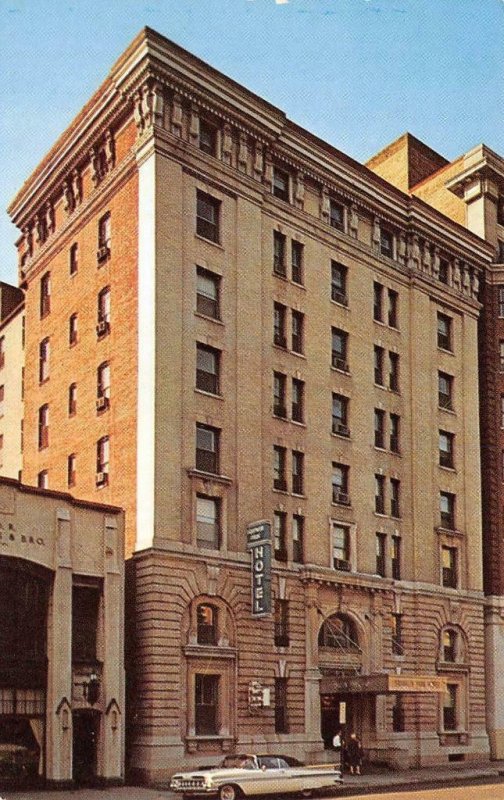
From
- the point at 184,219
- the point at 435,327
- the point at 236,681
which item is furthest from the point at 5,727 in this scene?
the point at 435,327

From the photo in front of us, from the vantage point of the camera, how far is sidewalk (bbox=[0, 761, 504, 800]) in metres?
35.8

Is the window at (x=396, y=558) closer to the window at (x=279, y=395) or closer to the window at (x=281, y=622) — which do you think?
the window at (x=281, y=622)

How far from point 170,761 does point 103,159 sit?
25590 millimetres

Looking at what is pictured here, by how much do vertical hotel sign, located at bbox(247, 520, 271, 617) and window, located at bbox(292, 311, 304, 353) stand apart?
926 cm

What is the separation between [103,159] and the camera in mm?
50125

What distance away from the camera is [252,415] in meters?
47.6

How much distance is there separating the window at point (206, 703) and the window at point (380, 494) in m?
13.6

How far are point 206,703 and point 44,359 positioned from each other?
1901 cm

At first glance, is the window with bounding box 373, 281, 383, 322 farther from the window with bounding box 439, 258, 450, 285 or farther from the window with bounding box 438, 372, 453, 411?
the window with bounding box 439, 258, 450, 285

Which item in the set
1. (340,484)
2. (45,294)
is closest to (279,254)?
(340,484)

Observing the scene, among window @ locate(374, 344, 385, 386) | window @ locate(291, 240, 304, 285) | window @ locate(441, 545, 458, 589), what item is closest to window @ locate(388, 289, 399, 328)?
window @ locate(374, 344, 385, 386)

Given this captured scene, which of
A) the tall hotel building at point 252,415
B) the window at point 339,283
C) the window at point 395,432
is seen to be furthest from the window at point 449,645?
the window at point 339,283

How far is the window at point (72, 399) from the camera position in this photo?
50375 mm

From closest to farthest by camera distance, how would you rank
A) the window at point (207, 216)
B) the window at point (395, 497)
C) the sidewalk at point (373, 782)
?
the sidewalk at point (373, 782)
the window at point (207, 216)
the window at point (395, 497)
